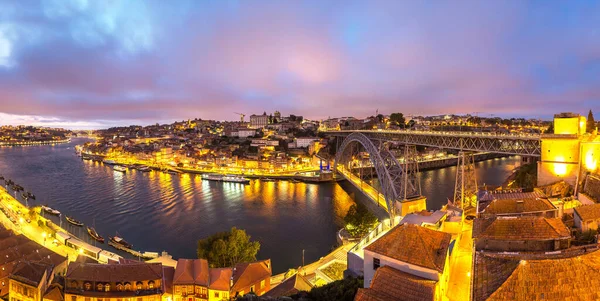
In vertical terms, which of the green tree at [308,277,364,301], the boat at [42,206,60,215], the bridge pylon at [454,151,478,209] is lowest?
the boat at [42,206,60,215]

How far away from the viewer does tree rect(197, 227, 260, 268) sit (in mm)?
10469

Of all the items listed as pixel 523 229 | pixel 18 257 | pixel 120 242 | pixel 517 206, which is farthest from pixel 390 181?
pixel 18 257

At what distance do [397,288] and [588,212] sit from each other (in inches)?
183

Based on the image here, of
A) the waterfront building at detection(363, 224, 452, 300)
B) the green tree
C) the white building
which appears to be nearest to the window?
the waterfront building at detection(363, 224, 452, 300)

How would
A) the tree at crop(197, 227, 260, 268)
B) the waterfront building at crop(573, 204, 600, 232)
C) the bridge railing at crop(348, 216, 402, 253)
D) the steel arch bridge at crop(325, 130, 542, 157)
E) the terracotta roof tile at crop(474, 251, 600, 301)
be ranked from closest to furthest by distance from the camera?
the terracotta roof tile at crop(474, 251, 600, 301) → the waterfront building at crop(573, 204, 600, 232) → the bridge railing at crop(348, 216, 402, 253) → the steel arch bridge at crop(325, 130, 542, 157) → the tree at crop(197, 227, 260, 268)

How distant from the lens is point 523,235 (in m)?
5.70

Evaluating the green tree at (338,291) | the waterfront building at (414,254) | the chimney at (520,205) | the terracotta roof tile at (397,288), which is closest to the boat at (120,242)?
the green tree at (338,291)

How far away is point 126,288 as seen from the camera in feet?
28.7

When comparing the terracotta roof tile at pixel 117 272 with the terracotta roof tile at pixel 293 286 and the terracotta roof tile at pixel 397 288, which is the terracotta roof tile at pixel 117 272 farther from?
the terracotta roof tile at pixel 397 288

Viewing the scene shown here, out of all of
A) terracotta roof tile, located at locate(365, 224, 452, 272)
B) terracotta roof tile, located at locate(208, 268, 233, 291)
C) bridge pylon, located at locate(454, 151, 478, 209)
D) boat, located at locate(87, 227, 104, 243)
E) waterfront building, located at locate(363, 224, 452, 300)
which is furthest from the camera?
boat, located at locate(87, 227, 104, 243)

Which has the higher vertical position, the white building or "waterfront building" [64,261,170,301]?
the white building

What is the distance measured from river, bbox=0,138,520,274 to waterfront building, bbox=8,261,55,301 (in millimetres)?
3958

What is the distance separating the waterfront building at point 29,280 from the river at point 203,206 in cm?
396

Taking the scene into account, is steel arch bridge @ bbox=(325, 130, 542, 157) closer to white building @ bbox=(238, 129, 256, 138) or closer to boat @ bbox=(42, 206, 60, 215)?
boat @ bbox=(42, 206, 60, 215)
